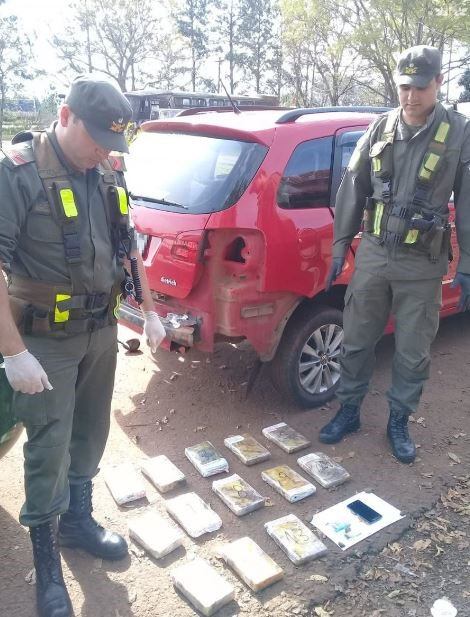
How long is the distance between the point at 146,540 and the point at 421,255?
2030mm

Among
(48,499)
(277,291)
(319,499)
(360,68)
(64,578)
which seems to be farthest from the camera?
(360,68)

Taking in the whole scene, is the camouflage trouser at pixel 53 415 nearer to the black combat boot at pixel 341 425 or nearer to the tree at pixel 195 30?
the black combat boot at pixel 341 425

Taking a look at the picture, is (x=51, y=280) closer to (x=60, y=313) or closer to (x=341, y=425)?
(x=60, y=313)

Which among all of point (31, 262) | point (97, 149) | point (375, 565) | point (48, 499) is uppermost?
point (97, 149)

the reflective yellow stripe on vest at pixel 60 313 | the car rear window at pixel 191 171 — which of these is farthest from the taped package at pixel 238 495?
the car rear window at pixel 191 171

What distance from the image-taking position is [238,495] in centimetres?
296

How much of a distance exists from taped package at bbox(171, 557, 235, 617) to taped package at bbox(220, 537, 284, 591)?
0.28 ft

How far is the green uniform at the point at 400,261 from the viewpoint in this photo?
2.99 metres

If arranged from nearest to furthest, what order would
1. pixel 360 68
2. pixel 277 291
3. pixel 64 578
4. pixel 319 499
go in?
pixel 64 578 < pixel 319 499 < pixel 277 291 < pixel 360 68

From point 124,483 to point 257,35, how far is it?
39.0 meters

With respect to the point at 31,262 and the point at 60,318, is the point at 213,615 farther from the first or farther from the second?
the point at 31,262

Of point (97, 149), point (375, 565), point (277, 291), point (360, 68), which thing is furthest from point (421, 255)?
point (360, 68)

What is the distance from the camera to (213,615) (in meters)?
2.29

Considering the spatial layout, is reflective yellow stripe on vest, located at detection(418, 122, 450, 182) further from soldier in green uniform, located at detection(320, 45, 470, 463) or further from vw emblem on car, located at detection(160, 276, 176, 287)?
vw emblem on car, located at detection(160, 276, 176, 287)
